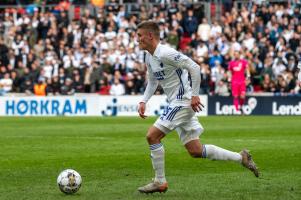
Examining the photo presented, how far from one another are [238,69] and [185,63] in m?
22.7

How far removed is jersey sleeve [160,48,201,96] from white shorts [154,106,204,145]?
1.51 ft

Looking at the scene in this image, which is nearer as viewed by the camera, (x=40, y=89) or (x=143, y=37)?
(x=143, y=37)

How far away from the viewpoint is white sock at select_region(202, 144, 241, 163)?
36.5 ft

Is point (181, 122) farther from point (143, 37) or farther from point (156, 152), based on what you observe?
point (143, 37)

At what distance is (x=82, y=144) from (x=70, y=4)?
950 inches

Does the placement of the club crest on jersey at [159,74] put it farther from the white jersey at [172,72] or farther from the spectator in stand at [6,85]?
the spectator in stand at [6,85]

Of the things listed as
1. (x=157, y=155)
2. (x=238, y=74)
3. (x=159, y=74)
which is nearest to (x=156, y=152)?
(x=157, y=155)

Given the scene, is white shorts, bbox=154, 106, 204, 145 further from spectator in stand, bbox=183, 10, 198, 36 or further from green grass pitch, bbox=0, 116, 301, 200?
spectator in stand, bbox=183, 10, 198, 36

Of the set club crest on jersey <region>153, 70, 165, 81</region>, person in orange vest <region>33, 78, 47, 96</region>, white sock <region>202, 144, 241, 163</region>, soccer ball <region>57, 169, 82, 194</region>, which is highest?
club crest on jersey <region>153, 70, 165, 81</region>

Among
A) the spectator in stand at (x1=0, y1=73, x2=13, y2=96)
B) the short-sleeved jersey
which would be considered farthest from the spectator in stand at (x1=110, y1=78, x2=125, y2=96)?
the short-sleeved jersey

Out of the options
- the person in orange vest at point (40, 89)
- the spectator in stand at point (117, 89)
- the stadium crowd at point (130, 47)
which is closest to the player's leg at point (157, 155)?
the stadium crowd at point (130, 47)

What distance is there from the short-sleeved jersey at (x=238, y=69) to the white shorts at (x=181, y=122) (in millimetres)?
22224

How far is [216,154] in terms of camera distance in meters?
11.2

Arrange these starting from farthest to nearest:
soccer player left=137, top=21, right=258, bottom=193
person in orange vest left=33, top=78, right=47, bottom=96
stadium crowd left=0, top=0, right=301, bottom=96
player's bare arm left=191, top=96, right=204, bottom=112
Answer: person in orange vest left=33, top=78, right=47, bottom=96, stadium crowd left=0, top=0, right=301, bottom=96, soccer player left=137, top=21, right=258, bottom=193, player's bare arm left=191, top=96, right=204, bottom=112
